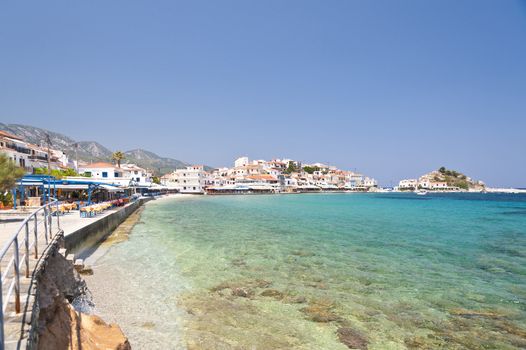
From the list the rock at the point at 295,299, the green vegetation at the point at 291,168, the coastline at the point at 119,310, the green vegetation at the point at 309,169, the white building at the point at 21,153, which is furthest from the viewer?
the green vegetation at the point at 309,169

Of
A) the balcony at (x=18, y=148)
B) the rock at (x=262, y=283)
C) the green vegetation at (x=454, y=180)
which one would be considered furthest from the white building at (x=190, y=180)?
the green vegetation at (x=454, y=180)

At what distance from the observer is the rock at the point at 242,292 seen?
34.9 feet

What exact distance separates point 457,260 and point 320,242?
774 cm

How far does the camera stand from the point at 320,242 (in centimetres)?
2184

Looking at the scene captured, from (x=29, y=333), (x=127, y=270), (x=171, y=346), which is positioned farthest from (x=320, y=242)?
(x=29, y=333)

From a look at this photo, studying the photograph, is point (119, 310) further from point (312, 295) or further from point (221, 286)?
point (312, 295)

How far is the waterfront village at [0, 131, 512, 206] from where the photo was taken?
129 ft

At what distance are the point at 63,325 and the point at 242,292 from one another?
6275 mm

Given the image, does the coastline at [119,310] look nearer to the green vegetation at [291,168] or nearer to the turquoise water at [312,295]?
the turquoise water at [312,295]

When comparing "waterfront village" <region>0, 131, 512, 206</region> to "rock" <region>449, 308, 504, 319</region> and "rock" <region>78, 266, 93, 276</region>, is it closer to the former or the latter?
"rock" <region>78, 266, 93, 276</region>

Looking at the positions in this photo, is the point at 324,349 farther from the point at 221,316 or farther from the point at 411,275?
the point at 411,275

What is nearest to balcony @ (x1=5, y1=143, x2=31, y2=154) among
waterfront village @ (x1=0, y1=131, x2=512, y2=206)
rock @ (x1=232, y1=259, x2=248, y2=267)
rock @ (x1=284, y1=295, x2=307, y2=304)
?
waterfront village @ (x1=0, y1=131, x2=512, y2=206)

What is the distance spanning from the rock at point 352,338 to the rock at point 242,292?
3332mm

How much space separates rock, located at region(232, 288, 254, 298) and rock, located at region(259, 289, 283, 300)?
40cm
